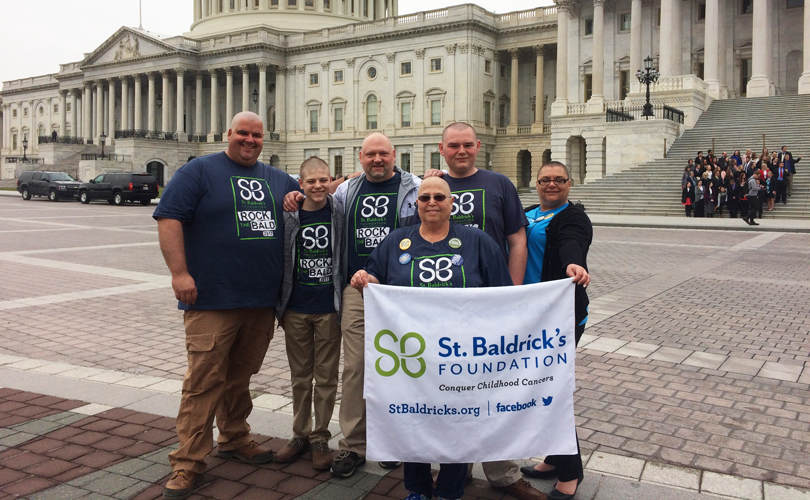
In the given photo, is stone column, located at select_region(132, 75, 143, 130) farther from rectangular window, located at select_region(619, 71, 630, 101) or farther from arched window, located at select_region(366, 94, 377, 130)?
rectangular window, located at select_region(619, 71, 630, 101)

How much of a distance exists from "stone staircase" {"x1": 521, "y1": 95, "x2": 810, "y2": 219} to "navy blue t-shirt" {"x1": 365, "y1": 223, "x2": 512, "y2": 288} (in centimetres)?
2788

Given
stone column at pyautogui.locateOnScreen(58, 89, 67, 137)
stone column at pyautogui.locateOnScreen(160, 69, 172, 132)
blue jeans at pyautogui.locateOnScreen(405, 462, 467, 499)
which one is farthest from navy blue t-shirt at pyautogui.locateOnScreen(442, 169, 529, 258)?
stone column at pyautogui.locateOnScreen(58, 89, 67, 137)

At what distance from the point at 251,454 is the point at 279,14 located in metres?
91.9

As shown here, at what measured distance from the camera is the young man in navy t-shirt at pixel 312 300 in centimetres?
489

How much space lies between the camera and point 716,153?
36.4 metres

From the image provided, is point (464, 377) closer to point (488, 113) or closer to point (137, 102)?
point (488, 113)

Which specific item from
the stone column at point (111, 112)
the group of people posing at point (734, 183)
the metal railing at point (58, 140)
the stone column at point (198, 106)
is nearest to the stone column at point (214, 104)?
the stone column at point (198, 106)

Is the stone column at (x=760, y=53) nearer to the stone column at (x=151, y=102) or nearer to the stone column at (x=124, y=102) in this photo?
the stone column at (x=151, y=102)

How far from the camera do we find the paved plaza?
442cm

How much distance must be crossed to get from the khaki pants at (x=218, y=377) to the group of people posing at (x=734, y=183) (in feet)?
87.2

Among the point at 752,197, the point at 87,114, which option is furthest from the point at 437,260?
the point at 87,114

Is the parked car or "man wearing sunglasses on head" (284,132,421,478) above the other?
the parked car

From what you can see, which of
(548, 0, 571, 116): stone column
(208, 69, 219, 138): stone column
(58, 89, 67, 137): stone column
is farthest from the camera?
(58, 89, 67, 137): stone column

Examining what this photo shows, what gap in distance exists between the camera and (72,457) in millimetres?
4719
